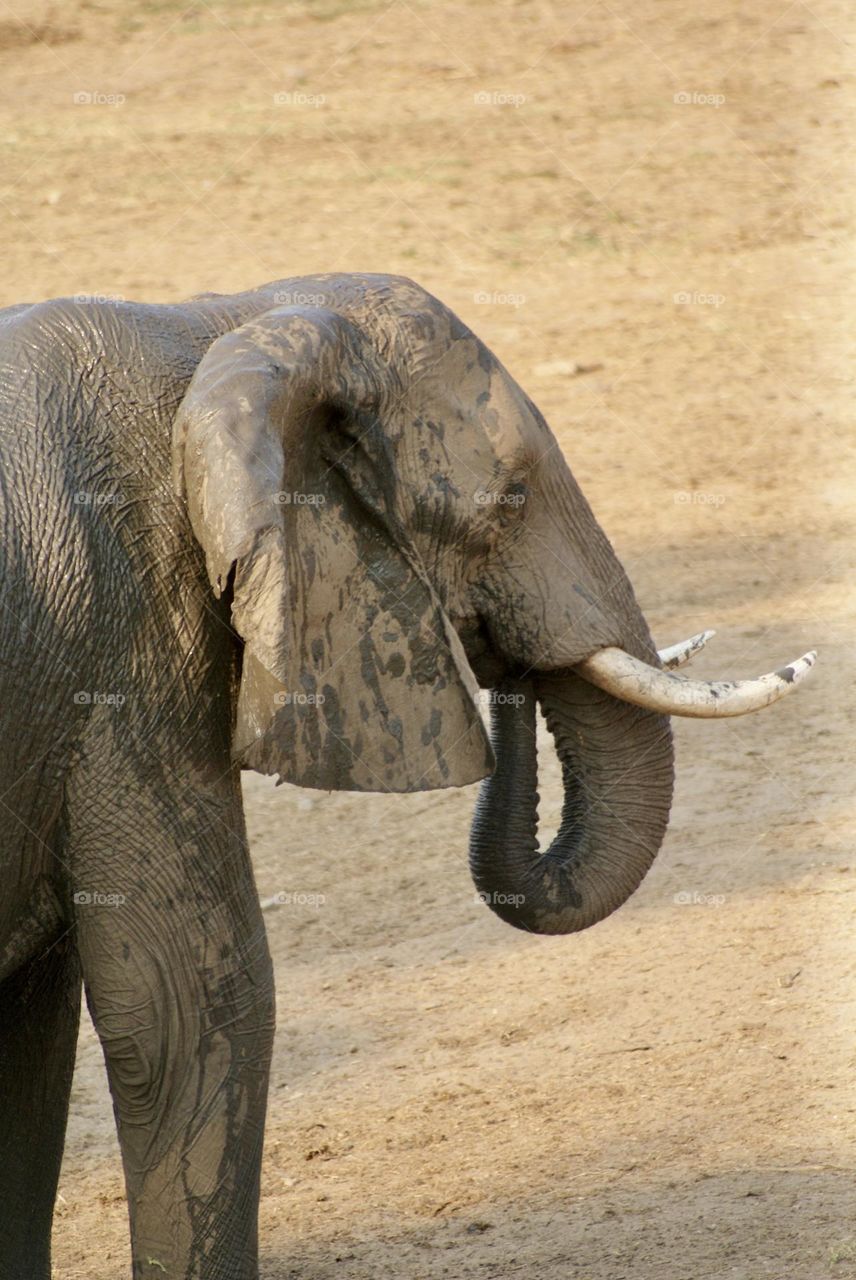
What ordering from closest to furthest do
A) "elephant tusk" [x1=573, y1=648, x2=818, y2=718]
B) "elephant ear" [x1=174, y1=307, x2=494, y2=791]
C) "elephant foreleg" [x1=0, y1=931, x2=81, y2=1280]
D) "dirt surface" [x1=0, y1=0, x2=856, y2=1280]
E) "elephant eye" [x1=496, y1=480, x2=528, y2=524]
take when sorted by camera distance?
"elephant ear" [x1=174, y1=307, x2=494, y2=791] → "elephant eye" [x1=496, y1=480, x2=528, y2=524] → "elephant tusk" [x1=573, y1=648, x2=818, y2=718] → "elephant foreleg" [x1=0, y1=931, x2=81, y2=1280] → "dirt surface" [x1=0, y1=0, x2=856, y2=1280]

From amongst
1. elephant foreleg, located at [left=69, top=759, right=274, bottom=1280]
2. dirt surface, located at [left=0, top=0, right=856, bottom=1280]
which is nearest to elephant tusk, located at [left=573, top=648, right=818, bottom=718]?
elephant foreleg, located at [left=69, top=759, right=274, bottom=1280]

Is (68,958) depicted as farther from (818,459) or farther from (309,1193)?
(818,459)

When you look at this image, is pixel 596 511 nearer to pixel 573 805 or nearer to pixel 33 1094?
pixel 573 805

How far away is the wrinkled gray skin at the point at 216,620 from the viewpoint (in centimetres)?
434

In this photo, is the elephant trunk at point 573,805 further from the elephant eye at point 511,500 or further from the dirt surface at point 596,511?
the dirt surface at point 596,511

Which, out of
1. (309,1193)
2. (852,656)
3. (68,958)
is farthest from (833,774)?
(68,958)

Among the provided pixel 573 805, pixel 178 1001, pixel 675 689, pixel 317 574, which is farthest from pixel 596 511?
pixel 178 1001

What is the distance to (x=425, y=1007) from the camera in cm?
761

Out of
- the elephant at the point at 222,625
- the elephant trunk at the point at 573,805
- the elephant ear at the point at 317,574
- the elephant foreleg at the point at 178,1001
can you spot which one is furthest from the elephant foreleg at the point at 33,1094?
the elephant trunk at the point at 573,805

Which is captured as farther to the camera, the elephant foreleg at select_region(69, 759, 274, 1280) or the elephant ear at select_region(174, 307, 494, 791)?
the elephant foreleg at select_region(69, 759, 274, 1280)

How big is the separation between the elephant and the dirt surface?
162 centimetres

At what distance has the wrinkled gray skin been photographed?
14.2 feet

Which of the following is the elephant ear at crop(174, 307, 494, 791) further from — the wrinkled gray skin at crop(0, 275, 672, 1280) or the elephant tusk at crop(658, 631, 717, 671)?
the elephant tusk at crop(658, 631, 717, 671)

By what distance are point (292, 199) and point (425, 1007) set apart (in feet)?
35.5
